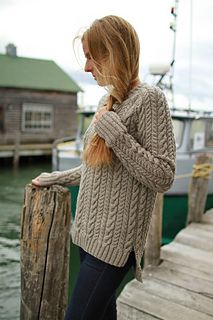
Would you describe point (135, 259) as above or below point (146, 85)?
below

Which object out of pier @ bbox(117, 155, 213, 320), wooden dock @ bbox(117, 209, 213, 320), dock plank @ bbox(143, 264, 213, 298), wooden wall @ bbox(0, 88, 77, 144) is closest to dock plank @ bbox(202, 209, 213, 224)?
pier @ bbox(117, 155, 213, 320)

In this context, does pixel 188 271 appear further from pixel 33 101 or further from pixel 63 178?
pixel 33 101

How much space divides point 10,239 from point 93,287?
7.01m

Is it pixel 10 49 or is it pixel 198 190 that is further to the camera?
pixel 10 49

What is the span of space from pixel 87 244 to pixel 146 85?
78cm

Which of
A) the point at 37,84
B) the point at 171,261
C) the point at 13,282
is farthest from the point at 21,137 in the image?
the point at 171,261

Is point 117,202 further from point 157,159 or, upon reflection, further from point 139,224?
point 157,159

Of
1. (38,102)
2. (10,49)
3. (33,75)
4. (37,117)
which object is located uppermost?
(10,49)

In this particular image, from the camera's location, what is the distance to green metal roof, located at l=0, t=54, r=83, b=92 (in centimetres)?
2058

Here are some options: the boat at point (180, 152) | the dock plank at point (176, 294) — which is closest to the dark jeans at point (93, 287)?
the dock plank at point (176, 294)

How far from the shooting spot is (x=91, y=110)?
9.52 m

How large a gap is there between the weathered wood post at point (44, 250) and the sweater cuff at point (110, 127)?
2.12 feet

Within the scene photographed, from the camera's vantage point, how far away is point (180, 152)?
→ 8.21 meters

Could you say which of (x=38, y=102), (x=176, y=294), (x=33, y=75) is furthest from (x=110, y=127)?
(x=33, y=75)
